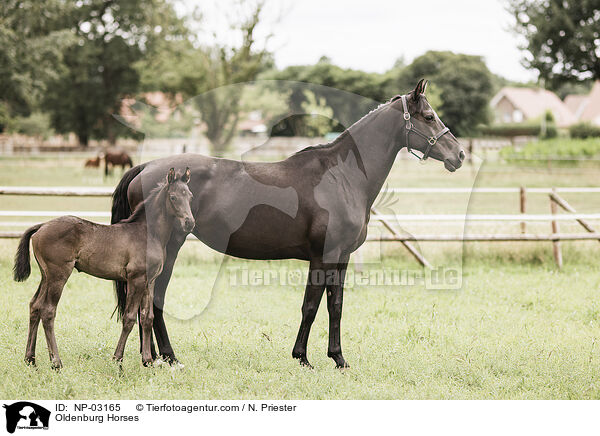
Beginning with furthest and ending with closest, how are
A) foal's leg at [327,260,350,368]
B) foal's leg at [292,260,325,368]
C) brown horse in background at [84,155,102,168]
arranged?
brown horse in background at [84,155,102,168], foal's leg at [327,260,350,368], foal's leg at [292,260,325,368]

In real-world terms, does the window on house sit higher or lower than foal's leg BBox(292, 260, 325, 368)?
higher

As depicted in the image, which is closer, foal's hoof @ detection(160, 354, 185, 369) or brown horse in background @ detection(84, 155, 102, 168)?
foal's hoof @ detection(160, 354, 185, 369)

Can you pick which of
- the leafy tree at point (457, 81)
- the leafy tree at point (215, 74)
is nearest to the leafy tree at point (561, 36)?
the leafy tree at point (215, 74)

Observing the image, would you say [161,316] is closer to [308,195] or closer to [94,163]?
[308,195]

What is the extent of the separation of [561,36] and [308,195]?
22.6m

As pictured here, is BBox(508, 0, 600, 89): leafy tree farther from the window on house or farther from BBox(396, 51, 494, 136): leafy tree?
the window on house

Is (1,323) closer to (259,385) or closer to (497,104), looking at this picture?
(259,385)

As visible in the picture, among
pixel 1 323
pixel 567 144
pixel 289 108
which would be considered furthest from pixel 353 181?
pixel 567 144

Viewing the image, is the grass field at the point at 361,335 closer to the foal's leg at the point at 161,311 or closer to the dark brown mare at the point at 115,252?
→ the foal's leg at the point at 161,311

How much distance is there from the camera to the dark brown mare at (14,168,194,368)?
13.3 feet

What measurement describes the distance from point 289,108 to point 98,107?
34590 mm
